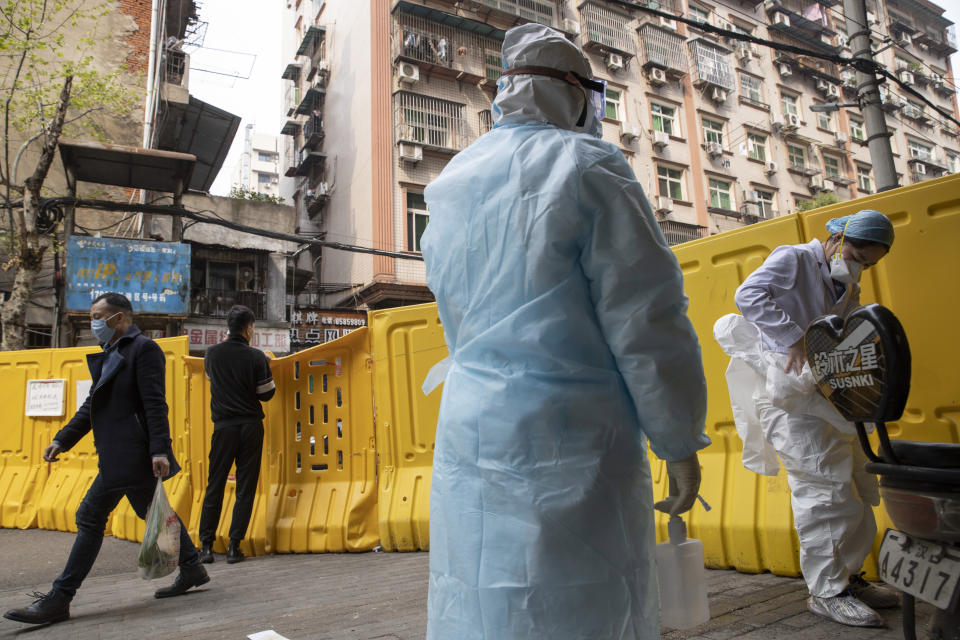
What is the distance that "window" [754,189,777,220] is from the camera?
28.3 metres

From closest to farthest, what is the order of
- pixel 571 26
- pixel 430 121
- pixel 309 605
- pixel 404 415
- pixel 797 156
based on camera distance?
pixel 309 605, pixel 404 415, pixel 430 121, pixel 571 26, pixel 797 156

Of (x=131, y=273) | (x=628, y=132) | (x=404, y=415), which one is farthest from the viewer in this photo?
(x=628, y=132)

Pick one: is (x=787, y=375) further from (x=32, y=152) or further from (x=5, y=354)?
(x=32, y=152)

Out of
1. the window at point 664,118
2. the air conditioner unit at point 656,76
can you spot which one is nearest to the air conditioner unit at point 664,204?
the window at point 664,118

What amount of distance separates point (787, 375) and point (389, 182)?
62.4 ft

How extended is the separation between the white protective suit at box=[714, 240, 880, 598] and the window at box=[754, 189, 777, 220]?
27.8m

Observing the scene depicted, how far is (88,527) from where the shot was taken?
12.0 ft

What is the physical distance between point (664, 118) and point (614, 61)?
11.0 feet

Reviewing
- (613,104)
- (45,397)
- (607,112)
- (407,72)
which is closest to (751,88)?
(613,104)

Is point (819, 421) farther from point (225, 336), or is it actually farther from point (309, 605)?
point (225, 336)

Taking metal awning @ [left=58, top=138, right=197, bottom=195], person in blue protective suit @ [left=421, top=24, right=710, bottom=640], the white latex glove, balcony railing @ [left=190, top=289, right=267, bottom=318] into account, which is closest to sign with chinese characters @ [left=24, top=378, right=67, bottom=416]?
metal awning @ [left=58, top=138, right=197, bottom=195]

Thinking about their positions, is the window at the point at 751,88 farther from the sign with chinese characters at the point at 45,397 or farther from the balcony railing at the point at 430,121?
the sign with chinese characters at the point at 45,397

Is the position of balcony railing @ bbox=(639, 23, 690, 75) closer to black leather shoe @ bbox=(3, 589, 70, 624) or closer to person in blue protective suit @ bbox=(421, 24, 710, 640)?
black leather shoe @ bbox=(3, 589, 70, 624)

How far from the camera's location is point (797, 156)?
30266 mm
